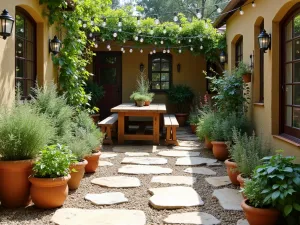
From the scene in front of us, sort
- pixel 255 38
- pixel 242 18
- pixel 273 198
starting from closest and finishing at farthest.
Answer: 1. pixel 273 198
2. pixel 255 38
3. pixel 242 18

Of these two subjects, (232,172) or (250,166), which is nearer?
(250,166)

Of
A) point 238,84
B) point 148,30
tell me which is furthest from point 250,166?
point 148,30

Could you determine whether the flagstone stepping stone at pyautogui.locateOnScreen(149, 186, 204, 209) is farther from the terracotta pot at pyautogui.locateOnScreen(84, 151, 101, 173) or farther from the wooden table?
the wooden table

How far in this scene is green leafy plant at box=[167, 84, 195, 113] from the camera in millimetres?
11336

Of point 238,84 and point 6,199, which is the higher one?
point 238,84

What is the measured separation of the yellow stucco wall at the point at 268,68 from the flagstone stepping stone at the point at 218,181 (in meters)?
0.87

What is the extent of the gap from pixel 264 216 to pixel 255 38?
4.68 metres

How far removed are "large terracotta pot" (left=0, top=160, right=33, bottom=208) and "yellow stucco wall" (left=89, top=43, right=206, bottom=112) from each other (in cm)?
847

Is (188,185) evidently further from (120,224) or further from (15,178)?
(15,178)

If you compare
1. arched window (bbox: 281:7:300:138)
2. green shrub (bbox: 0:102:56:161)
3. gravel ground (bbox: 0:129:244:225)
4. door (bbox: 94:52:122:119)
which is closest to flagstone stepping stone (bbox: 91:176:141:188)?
gravel ground (bbox: 0:129:244:225)

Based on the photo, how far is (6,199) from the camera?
3.64 meters

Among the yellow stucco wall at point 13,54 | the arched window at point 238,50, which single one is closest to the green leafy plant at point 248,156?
the yellow stucco wall at point 13,54

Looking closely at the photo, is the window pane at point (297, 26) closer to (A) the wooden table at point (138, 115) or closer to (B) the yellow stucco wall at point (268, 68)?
(B) the yellow stucco wall at point (268, 68)

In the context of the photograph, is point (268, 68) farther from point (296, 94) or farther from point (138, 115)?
point (138, 115)
